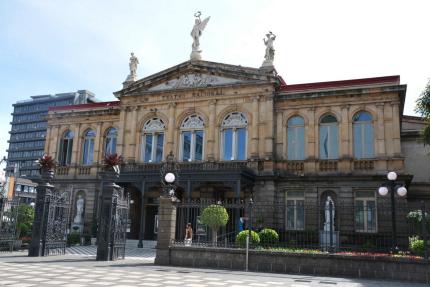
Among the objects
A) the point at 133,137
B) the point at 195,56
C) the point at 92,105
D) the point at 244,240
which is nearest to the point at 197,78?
the point at 195,56

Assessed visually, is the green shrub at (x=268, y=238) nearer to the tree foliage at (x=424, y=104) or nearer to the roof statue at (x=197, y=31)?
the tree foliage at (x=424, y=104)

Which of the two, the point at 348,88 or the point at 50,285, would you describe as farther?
the point at 348,88

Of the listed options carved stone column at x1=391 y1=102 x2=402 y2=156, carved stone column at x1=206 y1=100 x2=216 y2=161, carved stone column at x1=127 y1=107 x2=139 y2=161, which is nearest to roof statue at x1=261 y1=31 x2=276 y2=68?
carved stone column at x1=206 y1=100 x2=216 y2=161

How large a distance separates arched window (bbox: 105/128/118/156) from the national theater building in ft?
0.24

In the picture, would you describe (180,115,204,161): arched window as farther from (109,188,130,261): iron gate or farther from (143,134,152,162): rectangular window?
(109,188,130,261): iron gate

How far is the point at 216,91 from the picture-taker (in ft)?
91.0

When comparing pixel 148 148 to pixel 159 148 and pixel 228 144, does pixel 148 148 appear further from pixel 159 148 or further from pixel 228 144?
pixel 228 144

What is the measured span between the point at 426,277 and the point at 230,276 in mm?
5782

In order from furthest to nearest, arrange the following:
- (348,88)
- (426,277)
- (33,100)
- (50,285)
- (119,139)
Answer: (33,100), (119,139), (348,88), (426,277), (50,285)

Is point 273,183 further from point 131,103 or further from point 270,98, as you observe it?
point 131,103

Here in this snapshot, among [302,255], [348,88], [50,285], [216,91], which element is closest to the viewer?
[50,285]

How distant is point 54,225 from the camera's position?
18.9m

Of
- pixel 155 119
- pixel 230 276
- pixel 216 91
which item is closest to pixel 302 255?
pixel 230 276

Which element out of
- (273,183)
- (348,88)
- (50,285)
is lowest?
(50,285)
